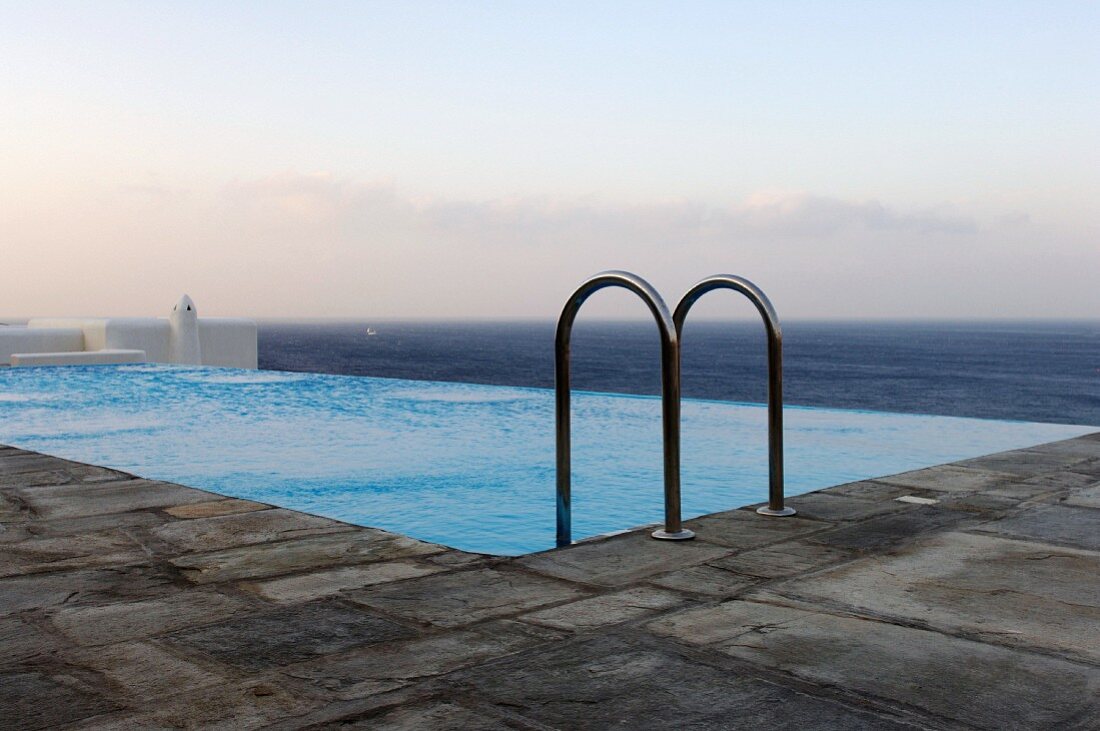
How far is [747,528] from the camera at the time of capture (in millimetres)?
3715

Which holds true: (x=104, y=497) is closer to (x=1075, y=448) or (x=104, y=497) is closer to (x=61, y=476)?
(x=61, y=476)

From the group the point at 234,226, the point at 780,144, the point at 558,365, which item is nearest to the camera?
the point at 558,365

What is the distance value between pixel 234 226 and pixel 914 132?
25.2 metres

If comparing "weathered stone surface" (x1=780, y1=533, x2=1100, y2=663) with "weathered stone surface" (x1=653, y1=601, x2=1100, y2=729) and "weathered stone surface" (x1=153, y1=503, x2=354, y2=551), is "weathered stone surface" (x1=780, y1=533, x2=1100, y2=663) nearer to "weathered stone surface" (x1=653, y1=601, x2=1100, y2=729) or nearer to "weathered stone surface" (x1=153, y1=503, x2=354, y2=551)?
"weathered stone surface" (x1=653, y1=601, x2=1100, y2=729)

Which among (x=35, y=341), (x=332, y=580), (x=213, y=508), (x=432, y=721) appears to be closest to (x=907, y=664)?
(x=432, y=721)

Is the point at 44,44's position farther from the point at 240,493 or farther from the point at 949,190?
the point at 949,190

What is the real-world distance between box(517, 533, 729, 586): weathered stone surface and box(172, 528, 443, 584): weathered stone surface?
0.45 metres

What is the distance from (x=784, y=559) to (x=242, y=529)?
2044 mm

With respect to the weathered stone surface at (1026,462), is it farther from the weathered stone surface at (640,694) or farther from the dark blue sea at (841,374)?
the dark blue sea at (841,374)

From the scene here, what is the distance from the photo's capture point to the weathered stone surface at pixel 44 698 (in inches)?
76.6

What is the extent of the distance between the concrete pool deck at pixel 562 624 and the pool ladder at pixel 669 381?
183 mm

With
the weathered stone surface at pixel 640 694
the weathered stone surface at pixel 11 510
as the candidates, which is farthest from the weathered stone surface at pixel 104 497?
the weathered stone surface at pixel 640 694

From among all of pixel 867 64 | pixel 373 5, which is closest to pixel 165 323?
pixel 373 5

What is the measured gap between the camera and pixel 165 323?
2077cm
